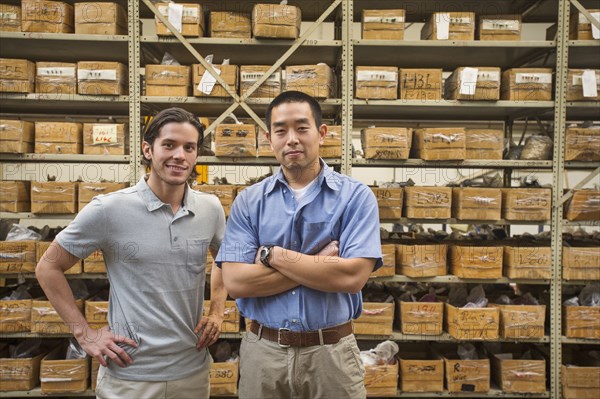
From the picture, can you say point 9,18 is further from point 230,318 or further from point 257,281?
point 257,281

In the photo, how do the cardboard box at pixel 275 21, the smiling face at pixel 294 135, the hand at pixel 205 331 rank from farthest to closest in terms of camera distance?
the cardboard box at pixel 275 21
the hand at pixel 205 331
the smiling face at pixel 294 135

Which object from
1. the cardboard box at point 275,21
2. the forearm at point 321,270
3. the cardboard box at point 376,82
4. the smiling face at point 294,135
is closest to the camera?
the forearm at point 321,270

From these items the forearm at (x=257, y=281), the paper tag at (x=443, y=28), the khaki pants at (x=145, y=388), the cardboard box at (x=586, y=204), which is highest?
the paper tag at (x=443, y=28)

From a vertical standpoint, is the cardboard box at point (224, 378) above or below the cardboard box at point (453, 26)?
below

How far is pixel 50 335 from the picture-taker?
303 centimetres

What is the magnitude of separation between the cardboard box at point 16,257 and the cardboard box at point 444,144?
9.85ft

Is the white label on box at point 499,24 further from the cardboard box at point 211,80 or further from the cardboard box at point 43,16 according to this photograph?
the cardboard box at point 43,16

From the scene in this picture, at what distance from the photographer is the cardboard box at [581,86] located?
304 centimetres

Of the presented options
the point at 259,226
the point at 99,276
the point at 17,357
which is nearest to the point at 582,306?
the point at 259,226

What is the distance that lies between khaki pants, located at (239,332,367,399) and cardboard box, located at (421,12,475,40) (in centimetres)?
246

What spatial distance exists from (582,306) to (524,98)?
63.6 inches

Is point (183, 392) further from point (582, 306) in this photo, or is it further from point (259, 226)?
point (582, 306)

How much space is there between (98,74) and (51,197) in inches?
37.7

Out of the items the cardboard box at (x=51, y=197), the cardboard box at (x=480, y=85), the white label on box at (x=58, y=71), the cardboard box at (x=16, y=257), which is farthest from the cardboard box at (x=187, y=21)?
the cardboard box at (x=480, y=85)
